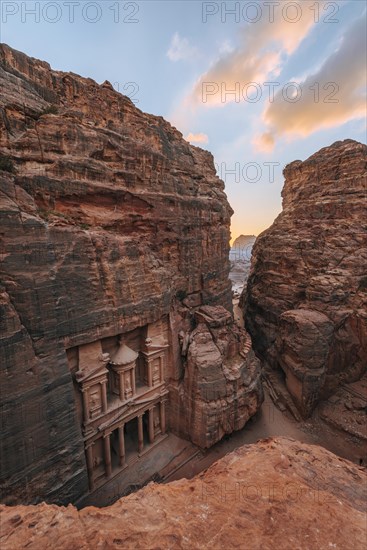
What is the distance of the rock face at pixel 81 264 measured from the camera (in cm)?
795

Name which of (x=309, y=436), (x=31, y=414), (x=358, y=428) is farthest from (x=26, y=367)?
(x=358, y=428)

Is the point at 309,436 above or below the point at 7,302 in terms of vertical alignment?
below

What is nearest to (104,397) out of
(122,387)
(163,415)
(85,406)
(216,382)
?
(85,406)

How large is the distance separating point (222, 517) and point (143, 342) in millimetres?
9167

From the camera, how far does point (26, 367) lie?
26.1 feet

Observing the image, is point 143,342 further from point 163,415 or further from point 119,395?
point 163,415

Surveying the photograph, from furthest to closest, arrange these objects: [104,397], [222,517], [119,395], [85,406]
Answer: [119,395] < [104,397] < [85,406] < [222,517]

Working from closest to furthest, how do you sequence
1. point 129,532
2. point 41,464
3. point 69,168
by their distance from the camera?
point 129,532 < point 41,464 < point 69,168

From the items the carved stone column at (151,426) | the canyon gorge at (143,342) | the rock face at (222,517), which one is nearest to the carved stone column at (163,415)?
the canyon gorge at (143,342)

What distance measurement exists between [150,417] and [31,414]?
6503 millimetres

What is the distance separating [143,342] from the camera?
499 inches

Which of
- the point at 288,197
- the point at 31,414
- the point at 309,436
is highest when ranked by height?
the point at 288,197

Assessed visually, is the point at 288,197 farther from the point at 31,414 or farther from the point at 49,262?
the point at 31,414

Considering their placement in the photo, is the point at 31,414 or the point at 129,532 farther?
the point at 31,414
